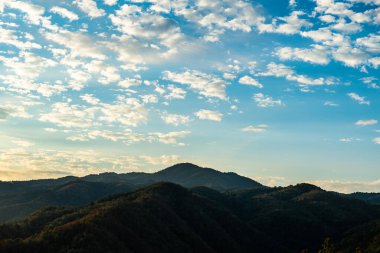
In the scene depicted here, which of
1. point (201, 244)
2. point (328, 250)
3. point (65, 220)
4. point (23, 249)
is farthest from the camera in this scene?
point (201, 244)

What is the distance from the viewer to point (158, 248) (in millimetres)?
167250

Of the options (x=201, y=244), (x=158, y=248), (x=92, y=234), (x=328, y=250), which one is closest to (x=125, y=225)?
(x=158, y=248)

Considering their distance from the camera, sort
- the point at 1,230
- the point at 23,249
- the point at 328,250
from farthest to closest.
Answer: the point at 1,230, the point at 23,249, the point at 328,250

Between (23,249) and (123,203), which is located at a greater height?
(123,203)

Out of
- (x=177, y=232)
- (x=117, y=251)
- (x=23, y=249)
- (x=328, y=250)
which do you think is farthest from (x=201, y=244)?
(x=328, y=250)

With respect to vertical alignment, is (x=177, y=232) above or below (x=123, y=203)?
below

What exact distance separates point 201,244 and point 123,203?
40.8m

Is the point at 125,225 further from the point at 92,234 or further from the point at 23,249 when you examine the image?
the point at 23,249

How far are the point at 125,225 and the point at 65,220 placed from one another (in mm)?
29820

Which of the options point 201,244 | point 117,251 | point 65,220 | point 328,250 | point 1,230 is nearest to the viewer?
point 328,250

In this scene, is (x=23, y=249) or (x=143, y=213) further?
(x=143, y=213)

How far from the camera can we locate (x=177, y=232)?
19600 centimetres

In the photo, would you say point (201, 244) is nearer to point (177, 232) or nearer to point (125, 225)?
point (177, 232)

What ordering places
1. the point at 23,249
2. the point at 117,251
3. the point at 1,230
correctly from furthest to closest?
the point at 1,230 < the point at 117,251 < the point at 23,249
